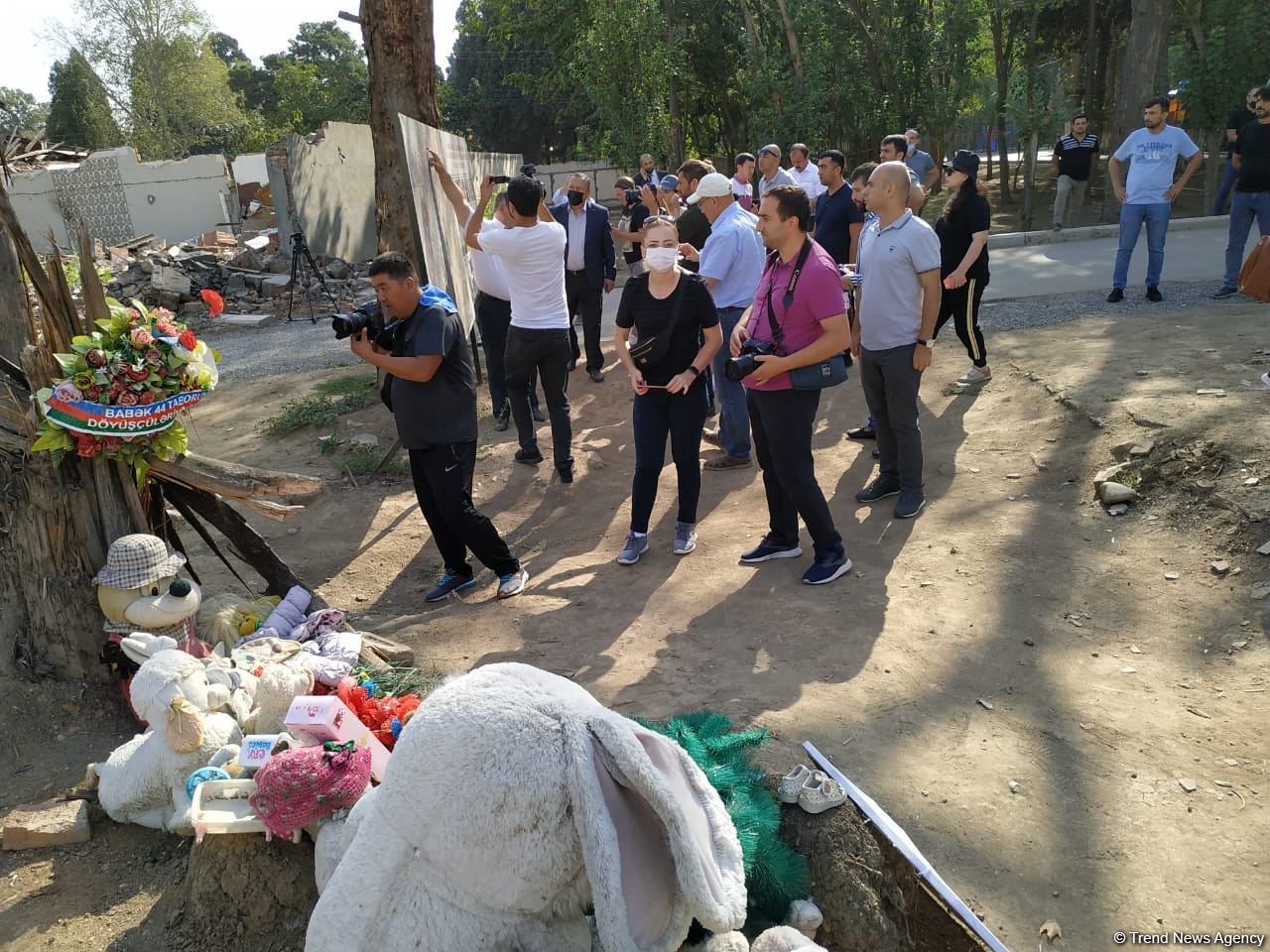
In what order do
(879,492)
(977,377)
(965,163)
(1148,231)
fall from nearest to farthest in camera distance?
(879,492) < (965,163) < (977,377) < (1148,231)

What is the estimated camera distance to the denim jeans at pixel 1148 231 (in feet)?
27.7

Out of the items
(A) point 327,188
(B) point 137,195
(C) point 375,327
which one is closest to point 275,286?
(A) point 327,188

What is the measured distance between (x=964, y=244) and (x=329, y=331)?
1035 cm

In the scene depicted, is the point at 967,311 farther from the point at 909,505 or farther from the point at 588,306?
the point at 588,306

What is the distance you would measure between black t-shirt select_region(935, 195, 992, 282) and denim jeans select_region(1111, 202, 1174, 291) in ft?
9.18

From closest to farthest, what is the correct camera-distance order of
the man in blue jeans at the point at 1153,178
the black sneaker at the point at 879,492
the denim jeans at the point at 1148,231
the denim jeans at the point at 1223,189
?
the black sneaker at the point at 879,492
the man in blue jeans at the point at 1153,178
the denim jeans at the point at 1148,231
the denim jeans at the point at 1223,189

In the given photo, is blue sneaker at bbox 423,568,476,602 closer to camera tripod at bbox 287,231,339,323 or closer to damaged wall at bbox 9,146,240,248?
camera tripod at bbox 287,231,339,323

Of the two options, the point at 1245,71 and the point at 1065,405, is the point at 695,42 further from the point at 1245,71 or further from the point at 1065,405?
the point at 1065,405

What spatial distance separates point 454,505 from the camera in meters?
4.72

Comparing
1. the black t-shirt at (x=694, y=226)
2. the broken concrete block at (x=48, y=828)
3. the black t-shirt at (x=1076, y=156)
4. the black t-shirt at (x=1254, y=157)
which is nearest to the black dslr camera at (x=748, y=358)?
the black t-shirt at (x=694, y=226)

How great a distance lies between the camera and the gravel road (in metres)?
8.71

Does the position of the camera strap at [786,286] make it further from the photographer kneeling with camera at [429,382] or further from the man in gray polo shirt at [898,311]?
the photographer kneeling with camera at [429,382]

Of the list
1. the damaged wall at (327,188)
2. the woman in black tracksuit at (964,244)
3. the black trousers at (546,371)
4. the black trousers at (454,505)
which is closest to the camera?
the black trousers at (454,505)

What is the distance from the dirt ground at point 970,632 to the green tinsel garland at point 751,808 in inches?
9.2
